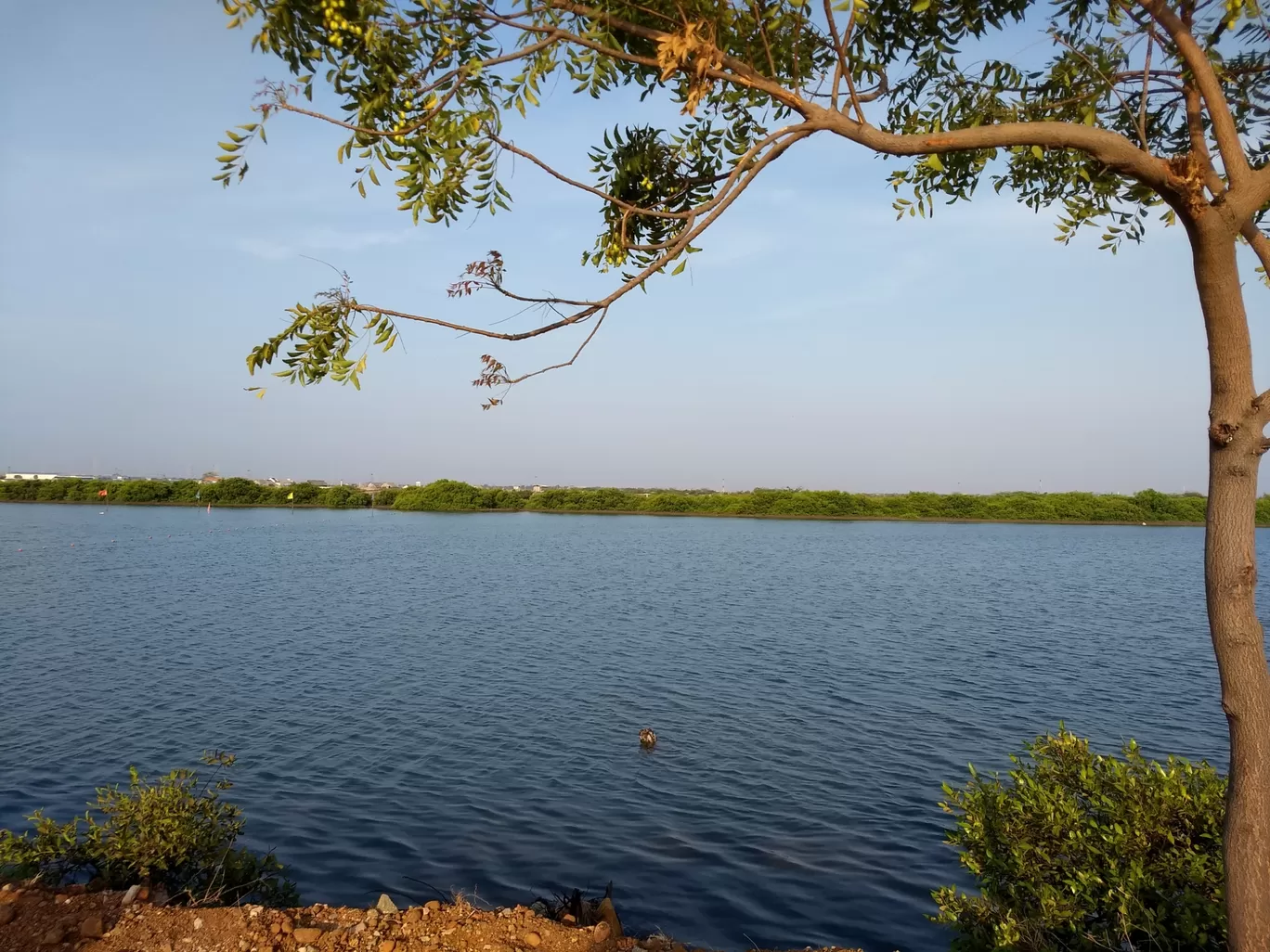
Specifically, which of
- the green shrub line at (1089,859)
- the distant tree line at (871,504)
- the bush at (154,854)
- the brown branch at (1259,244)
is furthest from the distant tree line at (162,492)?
the brown branch at (1259,244)

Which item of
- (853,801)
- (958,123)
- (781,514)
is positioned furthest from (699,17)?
(781,514)

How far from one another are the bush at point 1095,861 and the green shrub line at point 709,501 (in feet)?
427

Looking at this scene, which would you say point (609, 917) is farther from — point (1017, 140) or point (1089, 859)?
point (1017, 140)

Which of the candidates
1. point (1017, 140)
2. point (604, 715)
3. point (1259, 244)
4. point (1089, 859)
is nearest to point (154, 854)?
point (1089, 859)

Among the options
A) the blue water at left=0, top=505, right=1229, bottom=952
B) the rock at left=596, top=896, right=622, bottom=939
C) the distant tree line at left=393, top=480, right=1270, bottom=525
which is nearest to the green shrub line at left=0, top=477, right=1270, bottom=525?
the distant tree line at left=393, top=480, right=1270, bottom=525

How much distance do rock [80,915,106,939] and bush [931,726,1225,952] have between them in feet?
18.8

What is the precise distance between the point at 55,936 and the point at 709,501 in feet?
446

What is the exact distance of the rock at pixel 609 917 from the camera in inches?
265

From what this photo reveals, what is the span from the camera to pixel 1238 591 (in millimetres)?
3996

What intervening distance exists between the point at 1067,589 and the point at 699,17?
44.7m

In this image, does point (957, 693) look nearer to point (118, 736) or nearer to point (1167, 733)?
point (1167, 733)

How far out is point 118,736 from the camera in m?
14.9

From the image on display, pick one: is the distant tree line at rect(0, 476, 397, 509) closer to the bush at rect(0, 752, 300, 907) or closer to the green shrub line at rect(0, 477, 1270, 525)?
the green shrub line at rect(0, 477, 1270, 525)

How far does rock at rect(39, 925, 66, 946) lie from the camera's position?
17.5 ft
